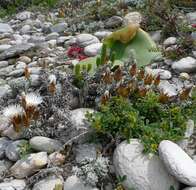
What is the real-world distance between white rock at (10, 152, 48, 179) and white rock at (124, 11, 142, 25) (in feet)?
10.0

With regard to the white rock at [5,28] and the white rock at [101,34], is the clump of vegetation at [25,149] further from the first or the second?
the white rock at [5,28]

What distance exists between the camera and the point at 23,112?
392 cm

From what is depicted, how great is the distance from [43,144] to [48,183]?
36 centimetres

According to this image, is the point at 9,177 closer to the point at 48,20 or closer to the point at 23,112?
the point at 23,112

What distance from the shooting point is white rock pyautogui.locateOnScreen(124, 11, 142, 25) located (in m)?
6.21

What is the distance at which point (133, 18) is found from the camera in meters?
6.29

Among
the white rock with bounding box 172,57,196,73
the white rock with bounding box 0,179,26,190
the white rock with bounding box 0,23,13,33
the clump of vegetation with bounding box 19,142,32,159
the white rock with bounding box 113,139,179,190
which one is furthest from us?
the white rock with bounding box 0,23,13,33

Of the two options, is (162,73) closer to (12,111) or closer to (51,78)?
(51,78)

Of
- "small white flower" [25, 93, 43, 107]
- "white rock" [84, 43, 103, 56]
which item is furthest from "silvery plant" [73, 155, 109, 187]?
"white rock" [84, 43, 103, 56]

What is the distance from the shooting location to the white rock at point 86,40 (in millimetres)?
5863

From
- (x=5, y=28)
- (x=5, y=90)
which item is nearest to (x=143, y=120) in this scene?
(x=5, y=90)

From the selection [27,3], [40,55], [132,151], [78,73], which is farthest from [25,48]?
[27,3]

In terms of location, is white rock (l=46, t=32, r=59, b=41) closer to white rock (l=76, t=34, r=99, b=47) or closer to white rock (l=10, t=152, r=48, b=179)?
white rock (l=76, t=34, r=99, b=47)

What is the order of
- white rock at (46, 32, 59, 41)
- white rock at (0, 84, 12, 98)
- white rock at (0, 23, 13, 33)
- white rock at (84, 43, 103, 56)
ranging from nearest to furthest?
white rock at (0, 84, 12, 98) < white rock at (84, 43, 103, 56) < white rock at (46, 32, 59, 41) < white rock at (0, 23, 13, 33)
